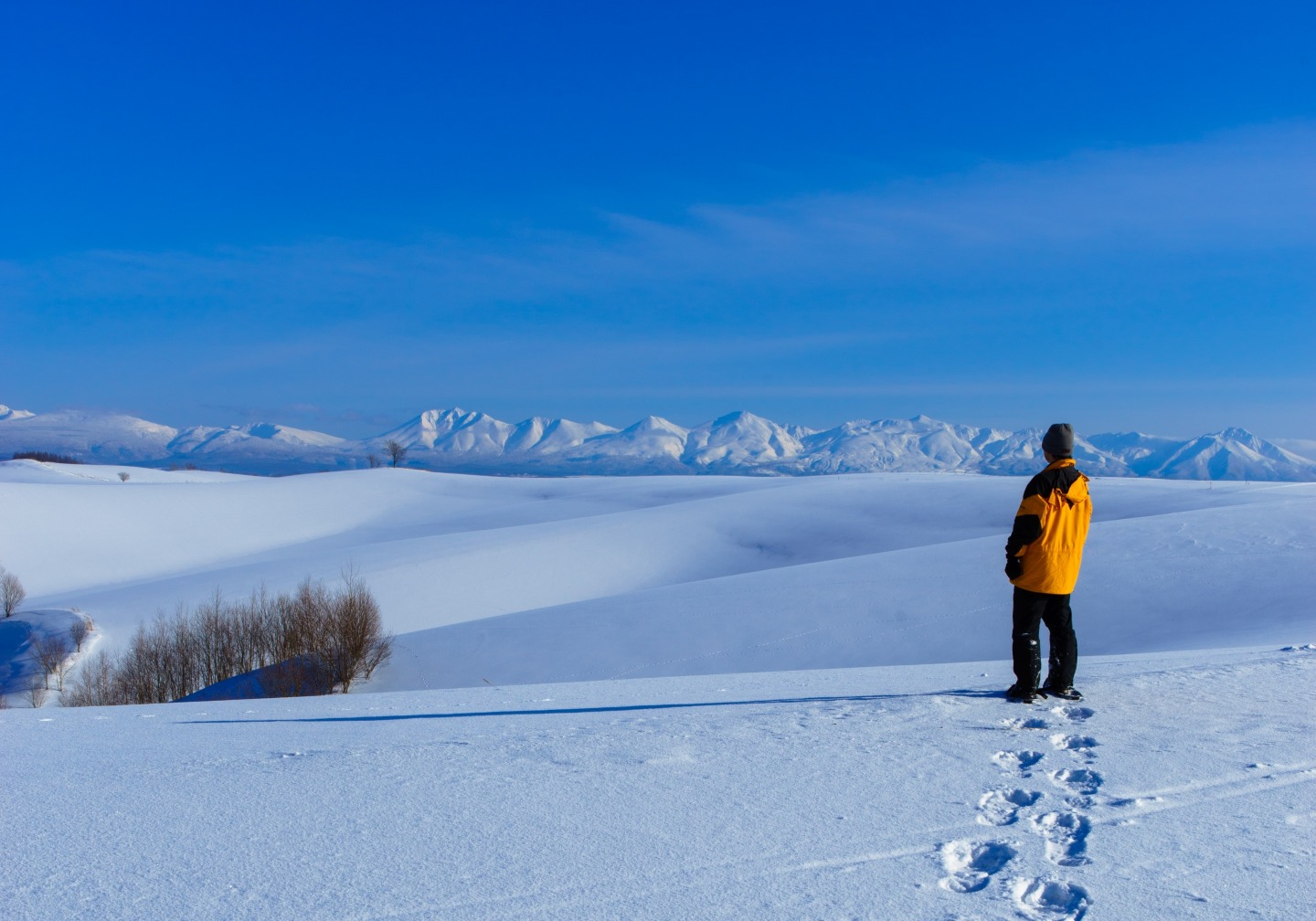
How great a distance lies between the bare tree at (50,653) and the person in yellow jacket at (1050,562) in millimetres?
26493

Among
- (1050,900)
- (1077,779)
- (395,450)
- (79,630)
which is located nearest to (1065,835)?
(1050,900)

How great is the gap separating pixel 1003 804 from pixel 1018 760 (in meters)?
0.79

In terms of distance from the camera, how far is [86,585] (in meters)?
42.6

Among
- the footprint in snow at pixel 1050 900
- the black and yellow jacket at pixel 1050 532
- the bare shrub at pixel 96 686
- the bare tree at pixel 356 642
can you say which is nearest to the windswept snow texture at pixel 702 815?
the footprint in snow at pixel 1050 900

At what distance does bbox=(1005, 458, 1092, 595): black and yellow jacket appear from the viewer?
6.43m

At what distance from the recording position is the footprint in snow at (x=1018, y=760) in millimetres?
4797

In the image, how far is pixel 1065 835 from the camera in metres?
3.85

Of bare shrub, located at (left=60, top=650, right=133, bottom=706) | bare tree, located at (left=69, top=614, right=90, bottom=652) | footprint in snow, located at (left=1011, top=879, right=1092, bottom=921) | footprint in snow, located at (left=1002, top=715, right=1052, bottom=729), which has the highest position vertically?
footprint in snow, located at (left=1011, top=879, right=1092, bottom=921)

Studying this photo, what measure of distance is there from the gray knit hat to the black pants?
107 centimetres

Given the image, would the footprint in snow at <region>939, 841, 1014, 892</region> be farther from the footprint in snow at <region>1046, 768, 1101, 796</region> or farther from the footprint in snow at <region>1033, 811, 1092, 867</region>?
the footprint in snow at <region>1046, 768, 1101, 796</region>

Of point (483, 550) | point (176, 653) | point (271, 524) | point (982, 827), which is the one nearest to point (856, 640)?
point (982, 827)

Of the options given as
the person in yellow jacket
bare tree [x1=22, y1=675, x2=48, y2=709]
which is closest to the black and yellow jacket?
the person in yellow jacket

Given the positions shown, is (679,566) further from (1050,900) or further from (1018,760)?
(1050,900)

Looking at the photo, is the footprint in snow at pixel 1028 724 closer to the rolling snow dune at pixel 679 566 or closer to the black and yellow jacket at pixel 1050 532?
the black and yellow jacket at pixel 1050 532
